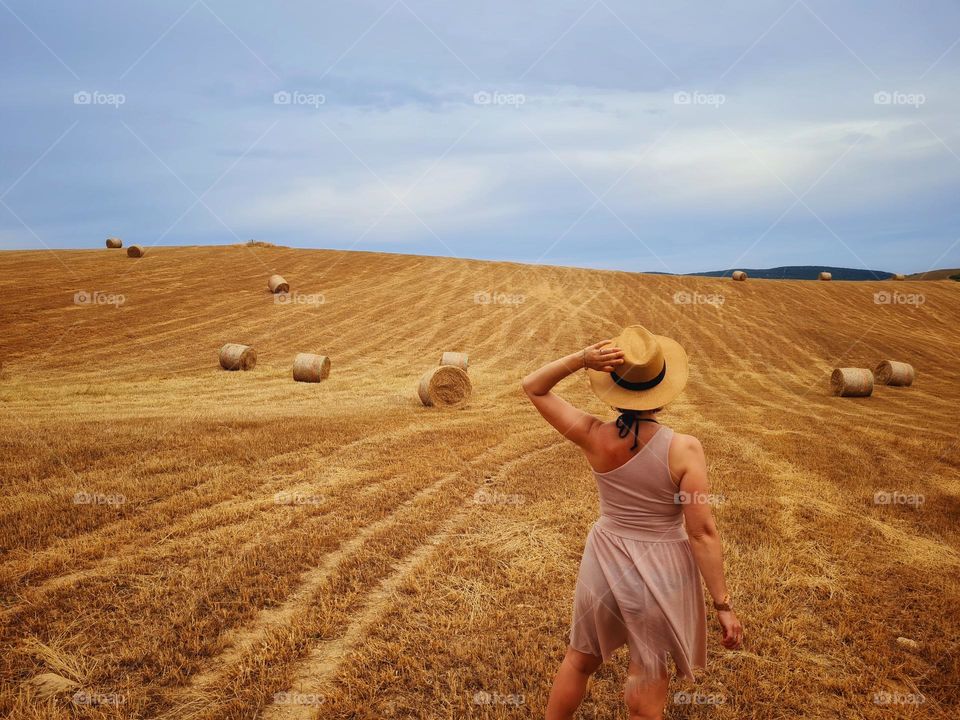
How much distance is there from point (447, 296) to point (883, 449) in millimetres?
25556

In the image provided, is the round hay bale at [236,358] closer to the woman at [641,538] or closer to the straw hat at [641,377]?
the woman at [641,538]

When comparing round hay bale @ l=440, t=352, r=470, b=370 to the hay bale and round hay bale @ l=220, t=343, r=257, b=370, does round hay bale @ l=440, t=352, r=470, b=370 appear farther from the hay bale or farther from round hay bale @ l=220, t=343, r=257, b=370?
the hay bale

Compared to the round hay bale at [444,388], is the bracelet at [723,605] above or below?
below

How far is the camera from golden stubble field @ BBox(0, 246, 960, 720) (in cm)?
421

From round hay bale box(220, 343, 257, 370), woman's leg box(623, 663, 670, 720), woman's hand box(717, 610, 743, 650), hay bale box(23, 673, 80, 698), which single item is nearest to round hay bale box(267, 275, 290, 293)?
round hay bale box(220, 343, 257, 370)

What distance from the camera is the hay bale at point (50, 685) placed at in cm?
401

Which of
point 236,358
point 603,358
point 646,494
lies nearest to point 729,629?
point 646,494

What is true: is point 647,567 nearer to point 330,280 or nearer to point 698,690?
point 698,690

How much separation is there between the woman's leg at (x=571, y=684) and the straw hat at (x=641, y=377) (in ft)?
4.77

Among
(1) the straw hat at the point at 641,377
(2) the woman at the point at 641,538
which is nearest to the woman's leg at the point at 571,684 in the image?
(2) the woman at the point at 641,538

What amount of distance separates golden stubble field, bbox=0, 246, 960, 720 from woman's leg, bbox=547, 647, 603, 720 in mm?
873

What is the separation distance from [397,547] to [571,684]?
3500 mm

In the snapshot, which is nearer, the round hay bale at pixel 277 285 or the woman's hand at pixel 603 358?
the woman's hand at pixel 603 358

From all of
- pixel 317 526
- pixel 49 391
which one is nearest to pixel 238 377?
pixel 49 391
